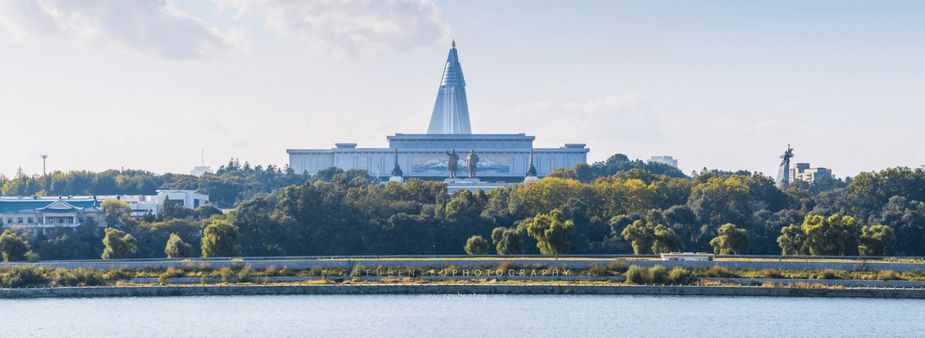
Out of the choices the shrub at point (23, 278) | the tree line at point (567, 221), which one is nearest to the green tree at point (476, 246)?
the tree line at point (567, 221)

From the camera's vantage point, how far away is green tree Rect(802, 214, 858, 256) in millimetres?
78250

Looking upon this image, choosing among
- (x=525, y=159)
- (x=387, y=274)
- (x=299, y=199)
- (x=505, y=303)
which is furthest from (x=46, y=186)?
(x=505, y=303)

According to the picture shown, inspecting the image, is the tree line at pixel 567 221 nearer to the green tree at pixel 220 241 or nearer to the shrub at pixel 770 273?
the green tree at pixel 220 241

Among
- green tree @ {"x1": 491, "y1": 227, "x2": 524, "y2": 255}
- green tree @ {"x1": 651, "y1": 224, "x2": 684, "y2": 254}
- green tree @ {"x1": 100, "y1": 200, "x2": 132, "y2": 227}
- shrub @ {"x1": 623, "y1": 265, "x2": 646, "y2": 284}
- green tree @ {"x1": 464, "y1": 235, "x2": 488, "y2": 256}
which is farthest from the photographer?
green tree @ {"x1": 100, "y1": 200, "x2": 132, "y2": 227}

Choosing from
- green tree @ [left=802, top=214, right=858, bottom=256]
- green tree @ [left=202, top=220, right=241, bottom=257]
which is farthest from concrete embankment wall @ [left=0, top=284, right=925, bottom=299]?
green tree @ [left=802, top=214, right=858, bottom=256]

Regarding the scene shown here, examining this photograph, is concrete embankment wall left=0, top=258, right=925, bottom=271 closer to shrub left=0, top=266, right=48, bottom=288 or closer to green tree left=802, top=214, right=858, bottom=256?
shrub left=0, top=266, right=48, bottom=288

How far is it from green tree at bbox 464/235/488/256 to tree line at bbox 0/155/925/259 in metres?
0.07

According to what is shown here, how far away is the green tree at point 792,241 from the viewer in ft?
270

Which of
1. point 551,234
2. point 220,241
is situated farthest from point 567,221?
point 220,241

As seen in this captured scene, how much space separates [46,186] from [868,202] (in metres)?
79.3

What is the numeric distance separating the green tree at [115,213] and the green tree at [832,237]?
140 ft

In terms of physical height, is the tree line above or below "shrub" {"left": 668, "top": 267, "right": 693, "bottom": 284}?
above

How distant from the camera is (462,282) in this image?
6412 centimetres

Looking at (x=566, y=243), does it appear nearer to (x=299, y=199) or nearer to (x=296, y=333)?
(x=299, y=199)
